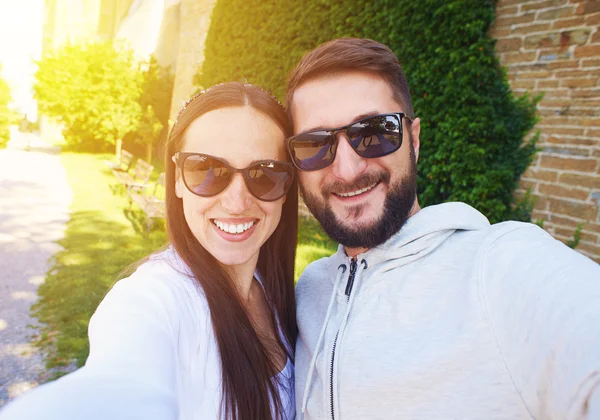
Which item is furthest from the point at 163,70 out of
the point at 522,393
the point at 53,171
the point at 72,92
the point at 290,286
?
the point at 522,393

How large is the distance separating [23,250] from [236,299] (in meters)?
5.94

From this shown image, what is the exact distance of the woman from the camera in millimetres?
1027

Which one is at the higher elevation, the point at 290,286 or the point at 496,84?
the point at 496,84

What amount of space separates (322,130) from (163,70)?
19.5 metres

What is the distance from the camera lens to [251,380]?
134 cm

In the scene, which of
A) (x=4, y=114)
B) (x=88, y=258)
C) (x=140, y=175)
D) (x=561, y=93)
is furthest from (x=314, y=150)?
(x=4, y=114)

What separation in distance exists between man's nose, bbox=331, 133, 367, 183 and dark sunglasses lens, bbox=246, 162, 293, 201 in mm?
220

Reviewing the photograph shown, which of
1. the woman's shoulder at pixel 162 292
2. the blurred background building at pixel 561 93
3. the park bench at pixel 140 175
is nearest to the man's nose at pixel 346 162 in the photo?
the woman's shoulder at pixel 162 292

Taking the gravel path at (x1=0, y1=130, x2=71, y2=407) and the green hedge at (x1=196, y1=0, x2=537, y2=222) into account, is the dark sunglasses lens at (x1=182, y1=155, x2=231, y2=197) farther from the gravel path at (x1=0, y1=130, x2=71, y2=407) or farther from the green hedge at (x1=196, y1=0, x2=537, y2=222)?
the green hedge at (x1=196, y1=0, x2=537, y2=222)

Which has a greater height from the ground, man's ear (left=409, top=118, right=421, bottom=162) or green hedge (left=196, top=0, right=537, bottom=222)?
green hedge (left=196, top=0, right=537, bottom=222)

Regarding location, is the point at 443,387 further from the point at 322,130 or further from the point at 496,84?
the point at 496,84

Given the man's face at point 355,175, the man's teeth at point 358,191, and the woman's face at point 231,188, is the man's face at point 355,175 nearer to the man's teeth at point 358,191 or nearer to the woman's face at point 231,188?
the man's teeth at point 358,191

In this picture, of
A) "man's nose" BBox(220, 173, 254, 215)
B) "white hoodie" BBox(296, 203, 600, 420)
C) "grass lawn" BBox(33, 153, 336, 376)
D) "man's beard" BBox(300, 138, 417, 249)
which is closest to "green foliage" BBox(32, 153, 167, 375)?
"grass lawn" BBox(33, 153, 336, 376)

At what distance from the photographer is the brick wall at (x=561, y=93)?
3439mm
